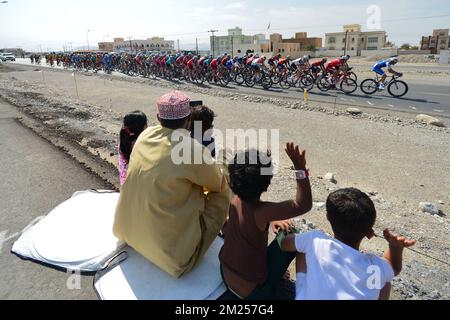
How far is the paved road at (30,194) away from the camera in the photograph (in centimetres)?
281

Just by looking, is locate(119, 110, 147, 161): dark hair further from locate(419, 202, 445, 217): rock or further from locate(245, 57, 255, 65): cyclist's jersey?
locate(245, 57, 255, 65): cyclist's jersey

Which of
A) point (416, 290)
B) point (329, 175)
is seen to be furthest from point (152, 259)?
point (329, 175)

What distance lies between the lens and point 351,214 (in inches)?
73.1

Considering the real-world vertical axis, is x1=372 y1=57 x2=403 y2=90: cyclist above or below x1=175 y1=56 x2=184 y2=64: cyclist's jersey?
below

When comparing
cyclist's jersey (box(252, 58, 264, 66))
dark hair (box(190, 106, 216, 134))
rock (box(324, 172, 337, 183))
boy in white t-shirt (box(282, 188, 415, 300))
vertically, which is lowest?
rock (box(324, 172, 337, 183))

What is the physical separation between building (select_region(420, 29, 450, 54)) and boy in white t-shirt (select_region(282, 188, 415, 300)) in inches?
2655

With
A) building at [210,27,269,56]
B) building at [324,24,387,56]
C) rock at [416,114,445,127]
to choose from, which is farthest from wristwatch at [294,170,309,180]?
building at [324,24,387,56]

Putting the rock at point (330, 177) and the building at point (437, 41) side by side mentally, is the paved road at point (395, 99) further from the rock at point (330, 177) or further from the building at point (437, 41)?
the building at point (437, 41)

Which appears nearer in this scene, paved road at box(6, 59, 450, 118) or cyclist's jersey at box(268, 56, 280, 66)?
paved road at box(6, 59, 450, 118)

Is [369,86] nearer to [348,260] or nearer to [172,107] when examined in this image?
[172,107]

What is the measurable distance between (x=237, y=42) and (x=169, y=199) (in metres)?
81.6

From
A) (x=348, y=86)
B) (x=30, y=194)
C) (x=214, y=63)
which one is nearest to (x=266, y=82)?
(x=214, y=63)

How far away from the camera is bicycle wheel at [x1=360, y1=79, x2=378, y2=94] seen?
46.8 feet
